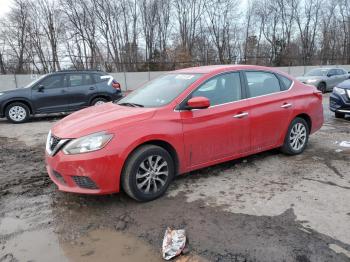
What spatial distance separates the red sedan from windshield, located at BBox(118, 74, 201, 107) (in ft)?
0.06

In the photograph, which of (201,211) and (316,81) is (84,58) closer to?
(316,81)

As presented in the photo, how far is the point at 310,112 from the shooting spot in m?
6.31

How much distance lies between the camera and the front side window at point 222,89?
16.4 ft

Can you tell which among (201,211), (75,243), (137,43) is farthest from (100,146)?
(137,43)

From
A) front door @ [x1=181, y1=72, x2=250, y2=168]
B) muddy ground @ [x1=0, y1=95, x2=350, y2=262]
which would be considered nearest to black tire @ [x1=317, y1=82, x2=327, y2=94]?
muddy ground @ [x1=0, y1=95, x2=350, y2=262]

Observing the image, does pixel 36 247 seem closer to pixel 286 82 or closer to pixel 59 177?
pixel 59 177

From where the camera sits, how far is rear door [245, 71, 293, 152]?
214 inches

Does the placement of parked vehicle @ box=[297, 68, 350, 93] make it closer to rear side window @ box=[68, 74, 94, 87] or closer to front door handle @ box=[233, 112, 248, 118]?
rear side window @ box=[68, 74, 94, 87]

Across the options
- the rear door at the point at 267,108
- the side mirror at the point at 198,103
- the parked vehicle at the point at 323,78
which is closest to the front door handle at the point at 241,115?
the rear door at the point at 267,108

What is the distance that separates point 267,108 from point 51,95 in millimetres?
8050

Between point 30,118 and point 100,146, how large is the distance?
357 inches

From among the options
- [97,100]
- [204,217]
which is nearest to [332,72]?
[97,100]

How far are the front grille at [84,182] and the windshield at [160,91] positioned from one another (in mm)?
1340

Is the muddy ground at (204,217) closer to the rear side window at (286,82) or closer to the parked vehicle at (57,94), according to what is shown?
the rear side window at (286,82)
